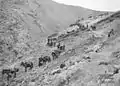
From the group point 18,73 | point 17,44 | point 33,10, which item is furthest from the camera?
point 33,10

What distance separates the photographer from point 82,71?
22969 mm

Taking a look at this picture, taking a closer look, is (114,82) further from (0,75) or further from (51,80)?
(0,75)

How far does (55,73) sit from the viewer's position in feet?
86.3

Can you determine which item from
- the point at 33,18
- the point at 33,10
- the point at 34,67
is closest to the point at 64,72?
the point at 34,67

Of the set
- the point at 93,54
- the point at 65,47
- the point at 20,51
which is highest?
the point at 93,54

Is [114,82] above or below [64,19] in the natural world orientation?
above

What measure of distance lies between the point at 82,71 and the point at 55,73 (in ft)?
14.7

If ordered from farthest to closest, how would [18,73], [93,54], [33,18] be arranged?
[33,18]
[18,73]
[93,54]

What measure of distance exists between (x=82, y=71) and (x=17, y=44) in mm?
50664

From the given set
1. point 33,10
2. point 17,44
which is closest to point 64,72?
point 17,44

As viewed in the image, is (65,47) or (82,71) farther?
(65,47)

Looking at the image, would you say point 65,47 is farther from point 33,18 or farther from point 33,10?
point 33,10

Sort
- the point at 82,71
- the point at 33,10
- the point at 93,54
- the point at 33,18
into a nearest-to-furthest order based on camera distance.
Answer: the point at 82,71 < the point at 93,54 < the point at 33,18 < the point at 33,10

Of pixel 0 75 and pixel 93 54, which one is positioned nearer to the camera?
pixel 93 54
